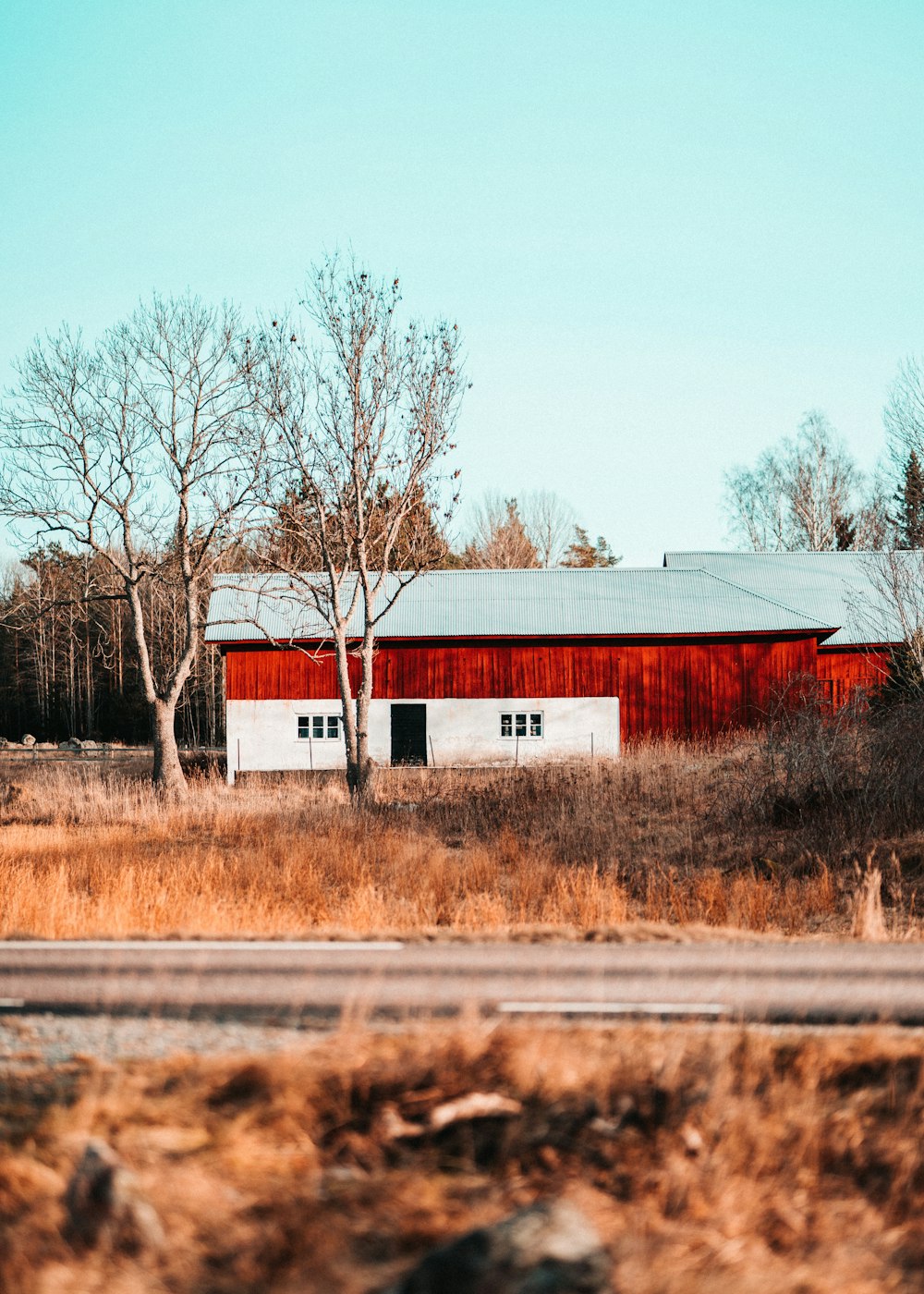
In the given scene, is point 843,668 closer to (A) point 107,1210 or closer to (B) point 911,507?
(B) point 911,507

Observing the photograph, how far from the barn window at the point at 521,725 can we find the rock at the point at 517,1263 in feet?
92.9

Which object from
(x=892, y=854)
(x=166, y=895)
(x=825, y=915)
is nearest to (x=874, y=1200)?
(x=825, y=915)

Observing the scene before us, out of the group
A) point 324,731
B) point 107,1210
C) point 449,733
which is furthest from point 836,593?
point 107,1210

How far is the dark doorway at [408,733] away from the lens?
107ft

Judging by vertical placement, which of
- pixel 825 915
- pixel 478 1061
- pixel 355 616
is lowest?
pixel 825 915

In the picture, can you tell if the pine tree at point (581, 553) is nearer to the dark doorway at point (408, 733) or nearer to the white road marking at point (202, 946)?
the dark doorway at point (408, 733)

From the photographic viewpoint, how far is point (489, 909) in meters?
11.6

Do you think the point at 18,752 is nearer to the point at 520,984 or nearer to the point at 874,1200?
the point at 520,984

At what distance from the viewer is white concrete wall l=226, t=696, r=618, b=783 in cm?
3241

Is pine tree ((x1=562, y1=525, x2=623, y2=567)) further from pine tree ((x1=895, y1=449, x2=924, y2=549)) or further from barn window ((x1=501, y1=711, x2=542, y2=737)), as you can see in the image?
barn window ((x1=501, y1=711, x2=542, y2=737))

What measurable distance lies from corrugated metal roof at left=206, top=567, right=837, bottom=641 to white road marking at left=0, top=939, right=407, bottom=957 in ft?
70.5

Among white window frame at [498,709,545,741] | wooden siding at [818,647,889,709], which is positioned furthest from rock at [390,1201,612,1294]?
→ wooden siding at [818,647,889,709]

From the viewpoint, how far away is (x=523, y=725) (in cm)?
3275

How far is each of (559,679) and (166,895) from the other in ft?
70.4
